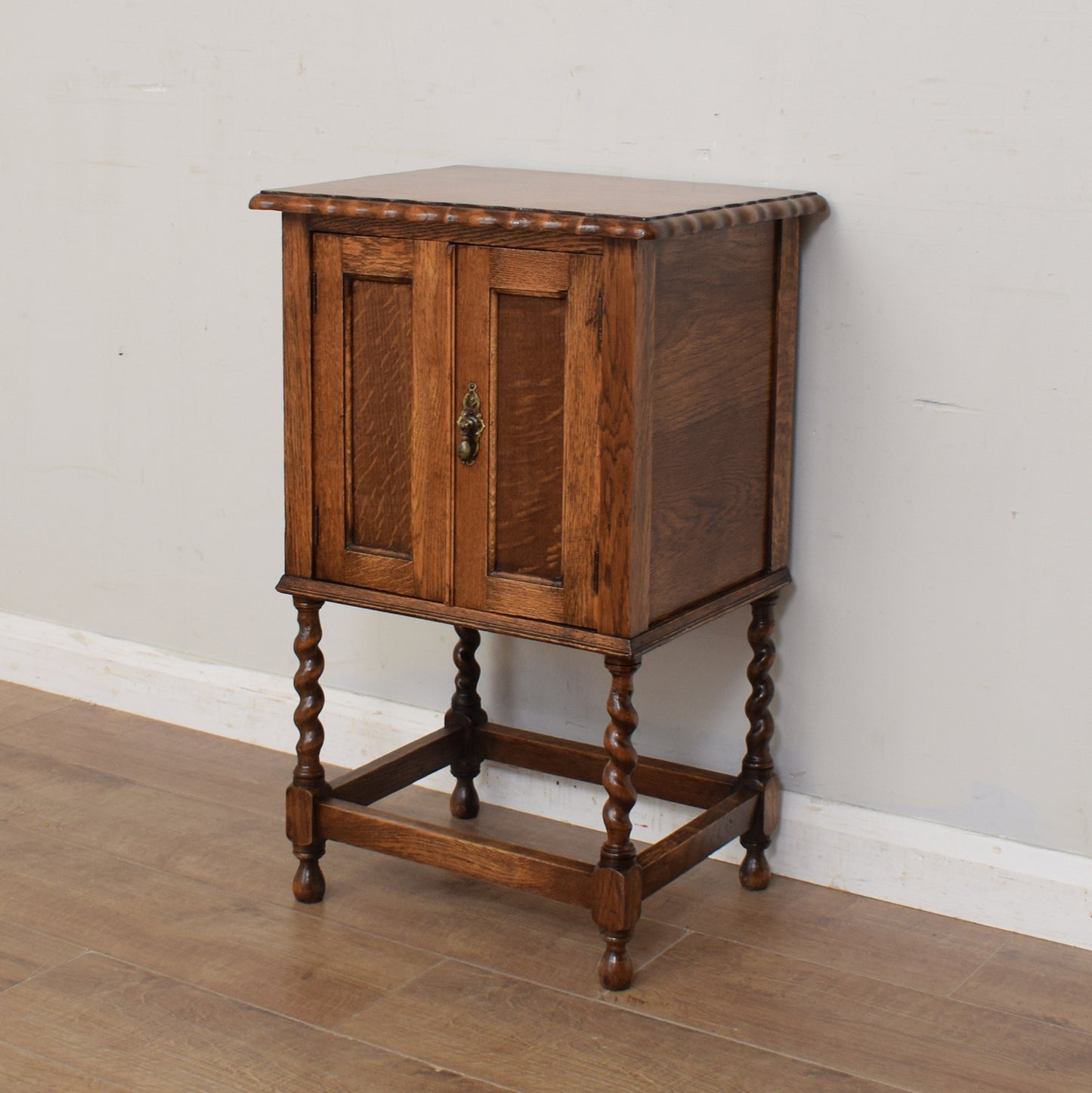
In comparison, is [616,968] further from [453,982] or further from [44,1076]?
[44,1076]

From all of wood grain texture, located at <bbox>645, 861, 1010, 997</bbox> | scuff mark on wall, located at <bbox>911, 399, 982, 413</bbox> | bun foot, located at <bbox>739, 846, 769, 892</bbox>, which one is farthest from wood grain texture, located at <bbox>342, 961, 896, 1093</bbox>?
scuff mark on wall, located at <bbox>911, 399, 982, 413</bbox>

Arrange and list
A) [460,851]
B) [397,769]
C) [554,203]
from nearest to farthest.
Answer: [554,203] → [460,851] → [397,769]

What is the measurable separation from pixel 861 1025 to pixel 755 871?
410 mm

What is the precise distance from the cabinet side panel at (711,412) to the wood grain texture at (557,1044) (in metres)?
0.54

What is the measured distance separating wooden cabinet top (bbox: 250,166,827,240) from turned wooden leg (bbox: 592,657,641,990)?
0.58 metres

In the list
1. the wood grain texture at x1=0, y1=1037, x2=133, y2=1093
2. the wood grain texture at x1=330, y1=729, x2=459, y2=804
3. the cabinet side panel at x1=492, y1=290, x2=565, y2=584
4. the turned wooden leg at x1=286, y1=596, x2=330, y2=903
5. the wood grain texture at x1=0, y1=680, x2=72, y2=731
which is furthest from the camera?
the wood grain texture at x1=0, y1=680, x2=72, y2=731

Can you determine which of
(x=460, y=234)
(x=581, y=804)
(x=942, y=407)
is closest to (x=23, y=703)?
(x=581, y=804)

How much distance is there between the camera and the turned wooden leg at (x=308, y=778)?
239 centimetres

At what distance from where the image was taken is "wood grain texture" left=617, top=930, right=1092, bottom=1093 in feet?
6.61

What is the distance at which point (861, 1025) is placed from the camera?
2.12 meters

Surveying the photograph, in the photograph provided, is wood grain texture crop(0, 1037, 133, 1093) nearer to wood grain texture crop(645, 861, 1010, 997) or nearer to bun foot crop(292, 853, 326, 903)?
bun foot crop(292, 853, 326, 903)

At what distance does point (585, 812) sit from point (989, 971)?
2.40ft

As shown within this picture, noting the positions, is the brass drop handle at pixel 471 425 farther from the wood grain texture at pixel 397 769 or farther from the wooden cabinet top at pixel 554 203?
the wood grain texture at pixel 397 769

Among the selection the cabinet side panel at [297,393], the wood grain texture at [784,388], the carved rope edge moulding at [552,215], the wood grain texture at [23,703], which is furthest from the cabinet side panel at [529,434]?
the wood grain texture at [23,703]
